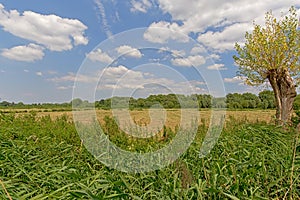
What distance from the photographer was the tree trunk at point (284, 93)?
382 inches

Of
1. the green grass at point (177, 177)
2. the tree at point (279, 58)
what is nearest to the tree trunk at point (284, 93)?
the tree at point (279, 58)

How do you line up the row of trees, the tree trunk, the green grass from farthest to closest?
the tree trunk < the row of trees < the green grass

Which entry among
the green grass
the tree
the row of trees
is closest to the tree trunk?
the tree

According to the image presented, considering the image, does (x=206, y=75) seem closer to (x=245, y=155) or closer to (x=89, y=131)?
(x=245, y=155)

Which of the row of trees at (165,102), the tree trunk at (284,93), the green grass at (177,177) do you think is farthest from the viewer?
the tree trunk at (284,93)

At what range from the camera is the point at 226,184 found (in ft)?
6.50

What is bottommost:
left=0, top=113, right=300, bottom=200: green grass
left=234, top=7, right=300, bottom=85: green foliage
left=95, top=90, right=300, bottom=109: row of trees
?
left=0, top=113, right=300, bottom=200: green grass

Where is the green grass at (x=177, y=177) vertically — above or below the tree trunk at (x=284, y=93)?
below

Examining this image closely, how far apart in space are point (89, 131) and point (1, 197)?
347 cm

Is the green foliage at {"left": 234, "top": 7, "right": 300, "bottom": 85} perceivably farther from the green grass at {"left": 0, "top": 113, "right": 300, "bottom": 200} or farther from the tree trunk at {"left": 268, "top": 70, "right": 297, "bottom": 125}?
the green grass at {"left": 0, "top": 113, "right": 300, "bottom": 200}

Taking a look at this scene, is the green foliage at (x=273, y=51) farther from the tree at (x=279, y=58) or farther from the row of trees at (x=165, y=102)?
the row of trees at (x=165, y=102)

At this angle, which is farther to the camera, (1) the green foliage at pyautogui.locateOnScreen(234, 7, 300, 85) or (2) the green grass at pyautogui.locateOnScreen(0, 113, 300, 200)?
(1) the green foliage at pyautogui.locateOnScreen(234, 7, 300, 85)

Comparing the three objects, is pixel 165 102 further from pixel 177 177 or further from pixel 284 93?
pixel 284 93

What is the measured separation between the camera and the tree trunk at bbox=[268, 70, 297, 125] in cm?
970
